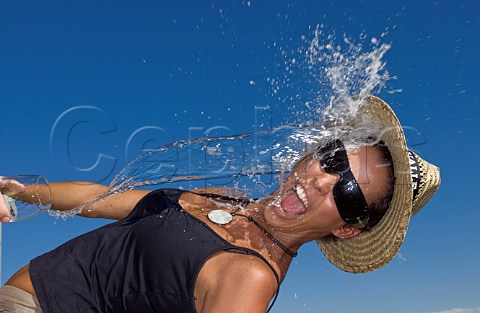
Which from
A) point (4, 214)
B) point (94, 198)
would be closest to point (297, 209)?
point (94, 198)

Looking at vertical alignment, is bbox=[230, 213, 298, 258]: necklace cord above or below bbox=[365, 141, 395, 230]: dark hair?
below

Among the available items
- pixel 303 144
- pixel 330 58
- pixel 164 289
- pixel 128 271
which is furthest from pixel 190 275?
pixel 330 58

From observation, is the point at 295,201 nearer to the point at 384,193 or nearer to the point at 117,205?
the point at 384,193

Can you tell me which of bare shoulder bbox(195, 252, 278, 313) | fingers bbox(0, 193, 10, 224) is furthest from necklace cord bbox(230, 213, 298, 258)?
fingers bbox(0, 193, 10, 224)

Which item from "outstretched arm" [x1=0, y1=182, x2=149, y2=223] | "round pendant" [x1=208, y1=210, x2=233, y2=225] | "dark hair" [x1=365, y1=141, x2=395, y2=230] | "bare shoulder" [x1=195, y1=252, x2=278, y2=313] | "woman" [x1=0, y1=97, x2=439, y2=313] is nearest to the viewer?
"bare shoulder" [x1=195, y1=252, x2=278, y2=313]

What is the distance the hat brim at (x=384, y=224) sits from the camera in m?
3.85

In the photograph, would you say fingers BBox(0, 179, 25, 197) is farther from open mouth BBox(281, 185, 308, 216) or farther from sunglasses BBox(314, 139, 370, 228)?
sunglasses BBox(314, 139, 370, 228)

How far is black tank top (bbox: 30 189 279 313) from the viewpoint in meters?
3.30

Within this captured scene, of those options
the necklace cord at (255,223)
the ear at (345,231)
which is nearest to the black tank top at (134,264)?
the necklace cord at (255,223)

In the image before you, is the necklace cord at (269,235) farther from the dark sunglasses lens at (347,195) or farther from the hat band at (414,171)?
the hat band at (414,171)

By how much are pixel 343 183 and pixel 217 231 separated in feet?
2.77

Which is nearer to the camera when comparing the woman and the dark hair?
the woman

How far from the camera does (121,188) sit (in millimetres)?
4250

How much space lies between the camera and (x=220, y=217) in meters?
3.73
